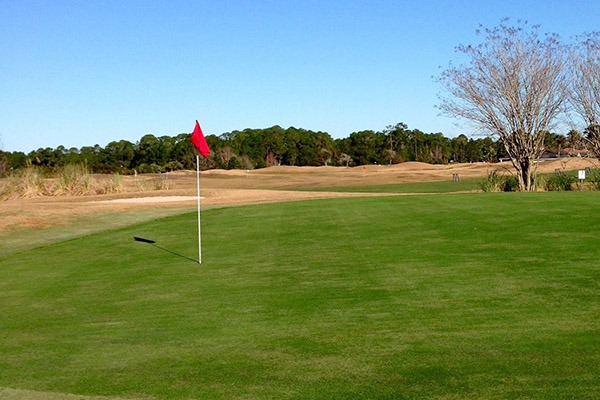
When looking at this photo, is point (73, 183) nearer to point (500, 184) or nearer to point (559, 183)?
point (500, 184)

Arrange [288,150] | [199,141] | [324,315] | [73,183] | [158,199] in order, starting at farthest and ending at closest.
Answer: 1. [288,150]
2. [73,183]
3. [158,199]
4. [199,141]
5. [324,315]

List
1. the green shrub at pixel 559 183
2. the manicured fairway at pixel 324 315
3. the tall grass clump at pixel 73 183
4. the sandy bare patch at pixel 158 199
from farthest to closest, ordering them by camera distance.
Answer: the tall grass clump at pixel 73 183, the sandy bare patch at pixel 158 199, the green shrub at pixel 559 183, the manicured fairway at pixel 324 315

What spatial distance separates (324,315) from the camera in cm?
841

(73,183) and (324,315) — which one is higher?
(73,183)

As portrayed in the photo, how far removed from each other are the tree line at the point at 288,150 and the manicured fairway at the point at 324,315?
92.8 m

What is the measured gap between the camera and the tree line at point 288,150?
111 metres

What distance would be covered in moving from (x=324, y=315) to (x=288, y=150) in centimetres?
11336

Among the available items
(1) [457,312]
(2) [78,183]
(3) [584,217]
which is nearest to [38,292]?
(1) [457,312]

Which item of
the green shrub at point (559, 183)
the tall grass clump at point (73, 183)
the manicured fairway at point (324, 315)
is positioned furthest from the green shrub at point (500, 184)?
the tall grass clump at point (73, 183)

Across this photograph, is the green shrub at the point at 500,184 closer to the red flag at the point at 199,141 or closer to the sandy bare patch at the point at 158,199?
the sandy bare patch at the point at 158,199

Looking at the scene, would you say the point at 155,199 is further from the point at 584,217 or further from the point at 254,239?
the point at 584,217

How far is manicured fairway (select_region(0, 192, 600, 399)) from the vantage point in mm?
5941

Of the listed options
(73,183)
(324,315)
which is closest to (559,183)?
(73,183)

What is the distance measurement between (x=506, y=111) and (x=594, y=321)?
90.1 feet
